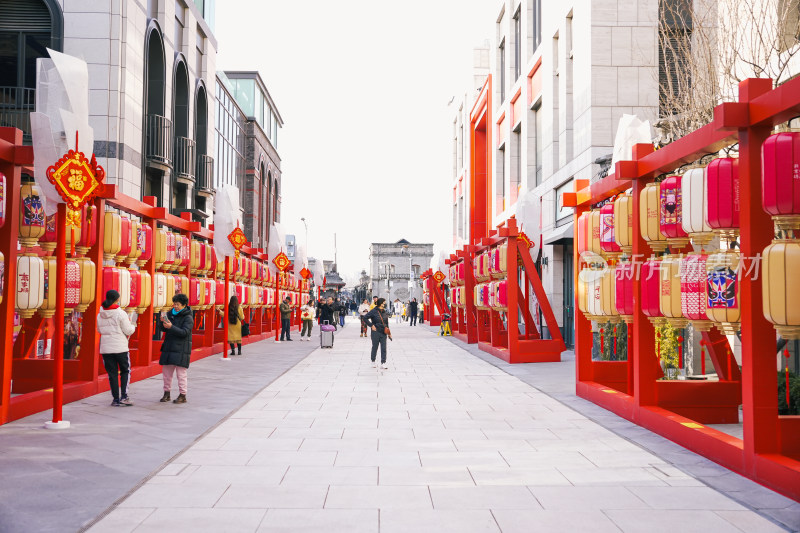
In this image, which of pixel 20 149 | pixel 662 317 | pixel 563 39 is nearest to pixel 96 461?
pixel 20 149

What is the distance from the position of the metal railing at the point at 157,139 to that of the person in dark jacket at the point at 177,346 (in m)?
11.6

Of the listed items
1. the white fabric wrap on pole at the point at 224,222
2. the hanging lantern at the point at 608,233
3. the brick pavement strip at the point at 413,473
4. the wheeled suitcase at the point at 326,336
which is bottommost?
the brick pavement strip at the point at 413,473

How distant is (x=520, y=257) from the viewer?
60.9ft

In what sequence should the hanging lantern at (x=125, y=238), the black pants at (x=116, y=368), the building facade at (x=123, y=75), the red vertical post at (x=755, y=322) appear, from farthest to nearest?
the building facade at (x=123, y=75) < the hanging lantern at (x=125, y=238) < the black pants at (x=116, y=368) < the red vertical post at (x=755, y=322)

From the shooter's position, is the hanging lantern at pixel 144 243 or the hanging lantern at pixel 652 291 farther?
the hanging lantern at pixel 144 243

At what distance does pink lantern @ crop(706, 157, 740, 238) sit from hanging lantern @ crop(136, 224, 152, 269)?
10.1 m

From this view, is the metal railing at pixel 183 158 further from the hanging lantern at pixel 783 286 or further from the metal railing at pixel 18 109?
the hanging lantern at pixel 783 286

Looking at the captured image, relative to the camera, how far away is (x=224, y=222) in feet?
60.6

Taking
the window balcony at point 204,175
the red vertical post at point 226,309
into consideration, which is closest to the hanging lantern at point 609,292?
the red vertical post at point 226,309

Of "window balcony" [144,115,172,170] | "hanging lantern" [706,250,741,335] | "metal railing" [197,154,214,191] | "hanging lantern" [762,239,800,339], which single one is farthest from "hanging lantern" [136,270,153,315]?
"metal railing" [197,154,214,191]

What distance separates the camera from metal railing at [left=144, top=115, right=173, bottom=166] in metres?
20.6

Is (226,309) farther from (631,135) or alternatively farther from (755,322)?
(755,322)

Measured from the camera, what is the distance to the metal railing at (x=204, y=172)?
26312 mm

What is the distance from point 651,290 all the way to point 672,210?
102 centimetres
